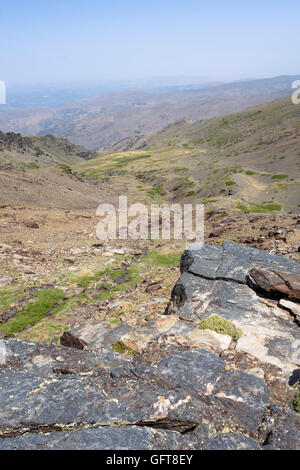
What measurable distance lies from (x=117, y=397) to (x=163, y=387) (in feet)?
4.01

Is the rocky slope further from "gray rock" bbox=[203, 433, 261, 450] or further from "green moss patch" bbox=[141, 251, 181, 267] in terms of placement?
"green moss patch" bbox=[141, 251, 181, 267]

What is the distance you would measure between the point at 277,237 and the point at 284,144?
103362 millimetres

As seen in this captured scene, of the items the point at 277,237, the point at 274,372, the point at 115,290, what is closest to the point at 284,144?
the point at 277,237

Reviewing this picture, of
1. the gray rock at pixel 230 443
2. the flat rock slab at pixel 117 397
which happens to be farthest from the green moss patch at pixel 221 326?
the gray rock at pixel 230 443

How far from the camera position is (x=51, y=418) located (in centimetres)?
685

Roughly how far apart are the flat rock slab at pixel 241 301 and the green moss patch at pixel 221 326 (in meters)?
0.31

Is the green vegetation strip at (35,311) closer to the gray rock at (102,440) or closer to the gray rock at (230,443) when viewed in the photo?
the gray rock at (102,440)

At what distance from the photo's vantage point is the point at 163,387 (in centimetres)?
802

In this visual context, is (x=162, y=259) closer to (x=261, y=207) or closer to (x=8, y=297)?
(x=8, y=297)

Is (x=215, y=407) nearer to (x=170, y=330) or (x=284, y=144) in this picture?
(x=170, y=330)

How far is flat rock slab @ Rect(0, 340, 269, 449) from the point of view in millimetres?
6680

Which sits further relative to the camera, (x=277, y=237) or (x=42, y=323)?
(x=277, y=237)

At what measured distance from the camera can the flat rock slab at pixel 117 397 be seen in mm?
6680
